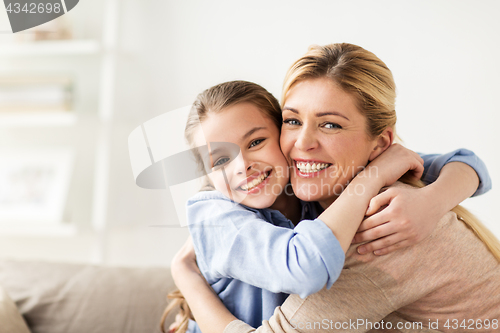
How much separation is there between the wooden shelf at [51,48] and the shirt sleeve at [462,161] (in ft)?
7.03

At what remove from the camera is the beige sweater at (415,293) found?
836 mm

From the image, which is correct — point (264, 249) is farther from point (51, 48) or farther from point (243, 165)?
point (51, 48)

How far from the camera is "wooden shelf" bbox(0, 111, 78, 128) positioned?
8.36ft

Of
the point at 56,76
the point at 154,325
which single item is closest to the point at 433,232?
the point at 154,325

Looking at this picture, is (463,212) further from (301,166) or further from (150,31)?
(150,31)

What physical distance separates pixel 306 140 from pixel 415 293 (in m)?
0.43

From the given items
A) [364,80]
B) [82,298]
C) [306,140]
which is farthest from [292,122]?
[82,298]

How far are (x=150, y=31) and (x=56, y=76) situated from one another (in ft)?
2.24

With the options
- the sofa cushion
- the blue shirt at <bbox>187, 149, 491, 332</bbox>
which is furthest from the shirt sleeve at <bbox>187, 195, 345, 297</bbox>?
the sofa cushion

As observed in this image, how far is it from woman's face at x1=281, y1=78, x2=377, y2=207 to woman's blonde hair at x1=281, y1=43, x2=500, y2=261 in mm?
21

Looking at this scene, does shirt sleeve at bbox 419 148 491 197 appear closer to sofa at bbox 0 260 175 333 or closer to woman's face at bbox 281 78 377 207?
woman's face at bbox 281 78 377 207

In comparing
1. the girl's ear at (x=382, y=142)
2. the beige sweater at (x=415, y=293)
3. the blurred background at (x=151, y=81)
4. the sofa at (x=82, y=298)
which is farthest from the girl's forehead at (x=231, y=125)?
the blurred background at (x=151, y=81)

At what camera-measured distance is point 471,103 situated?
2.10 meters

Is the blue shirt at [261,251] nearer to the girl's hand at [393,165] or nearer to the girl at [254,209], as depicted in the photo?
the girl at [254,209]
